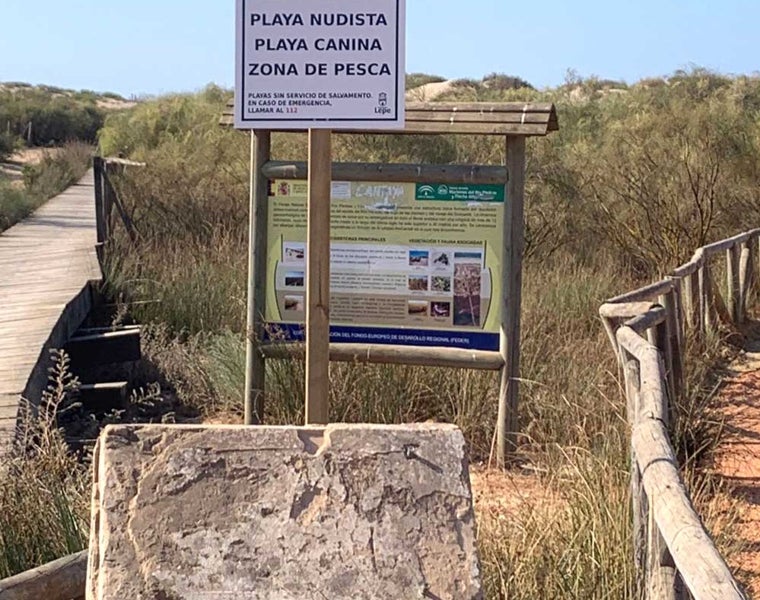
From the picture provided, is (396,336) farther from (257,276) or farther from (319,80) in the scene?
(319,80)

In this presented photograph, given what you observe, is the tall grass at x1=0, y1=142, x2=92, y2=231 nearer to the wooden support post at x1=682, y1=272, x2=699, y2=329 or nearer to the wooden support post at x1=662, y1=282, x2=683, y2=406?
the wooden support post at x1=682, y1=272, x2=699, y2=329

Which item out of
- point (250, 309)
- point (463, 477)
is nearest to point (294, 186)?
point (250, 309)

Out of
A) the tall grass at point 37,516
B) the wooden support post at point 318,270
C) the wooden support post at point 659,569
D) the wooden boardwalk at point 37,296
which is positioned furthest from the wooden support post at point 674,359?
the wooden boardwalk at point 37,296

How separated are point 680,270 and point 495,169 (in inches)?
127

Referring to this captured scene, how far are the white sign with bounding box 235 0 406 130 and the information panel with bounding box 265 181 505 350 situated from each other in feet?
7.52

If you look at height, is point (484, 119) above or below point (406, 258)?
above

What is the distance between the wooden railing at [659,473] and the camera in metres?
1.99

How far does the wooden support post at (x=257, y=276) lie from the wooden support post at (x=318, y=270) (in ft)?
8.01

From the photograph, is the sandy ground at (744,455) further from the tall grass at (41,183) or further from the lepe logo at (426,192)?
the tall grass at (41,183)

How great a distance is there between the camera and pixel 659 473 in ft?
8.30

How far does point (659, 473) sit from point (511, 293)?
330 cm

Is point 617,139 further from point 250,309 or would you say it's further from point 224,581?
point 224,581

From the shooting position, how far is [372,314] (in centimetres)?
596

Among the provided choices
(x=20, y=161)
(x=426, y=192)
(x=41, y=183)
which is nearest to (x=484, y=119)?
(x=426, y=192)
